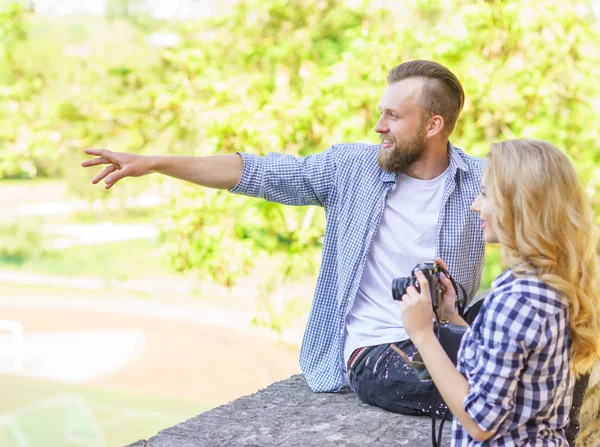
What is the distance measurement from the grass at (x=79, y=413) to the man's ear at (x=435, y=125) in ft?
32.6

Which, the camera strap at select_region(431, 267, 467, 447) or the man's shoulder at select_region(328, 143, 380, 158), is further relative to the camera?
the man's shoulder at select_region(328, 143, 380, 158)

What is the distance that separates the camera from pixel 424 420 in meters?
2.12

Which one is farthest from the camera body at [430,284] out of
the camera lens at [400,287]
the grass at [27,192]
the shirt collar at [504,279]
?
the grass at [27,192]

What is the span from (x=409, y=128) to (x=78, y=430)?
11.4m

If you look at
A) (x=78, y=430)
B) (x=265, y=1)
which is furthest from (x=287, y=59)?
(x=78, y=430)

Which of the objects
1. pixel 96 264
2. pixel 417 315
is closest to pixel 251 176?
pixel 417 315

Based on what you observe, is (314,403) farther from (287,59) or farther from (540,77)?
(287,59)

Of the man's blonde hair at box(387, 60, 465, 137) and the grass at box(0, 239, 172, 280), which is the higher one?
the man's blonde hair at box(387, 60, 465, 137)

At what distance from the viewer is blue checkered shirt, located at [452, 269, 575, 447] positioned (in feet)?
4.57

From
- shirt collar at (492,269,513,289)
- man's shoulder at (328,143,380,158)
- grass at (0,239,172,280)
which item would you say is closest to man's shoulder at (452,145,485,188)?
man's shoulder at (328,143,380,158)

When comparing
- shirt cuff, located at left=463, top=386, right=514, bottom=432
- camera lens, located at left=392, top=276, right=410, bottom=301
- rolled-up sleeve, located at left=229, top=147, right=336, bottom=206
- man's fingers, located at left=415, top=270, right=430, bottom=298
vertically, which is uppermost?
rolled-up sleeve, located at left=229, top=147, right=336, bottom=206

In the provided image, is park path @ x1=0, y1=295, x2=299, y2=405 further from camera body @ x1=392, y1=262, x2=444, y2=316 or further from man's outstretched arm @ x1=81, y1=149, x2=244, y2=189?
camera body @ x1=392, y1=262, x2=444, y2=316

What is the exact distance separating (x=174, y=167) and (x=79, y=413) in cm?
1168

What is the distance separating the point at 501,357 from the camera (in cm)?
139
